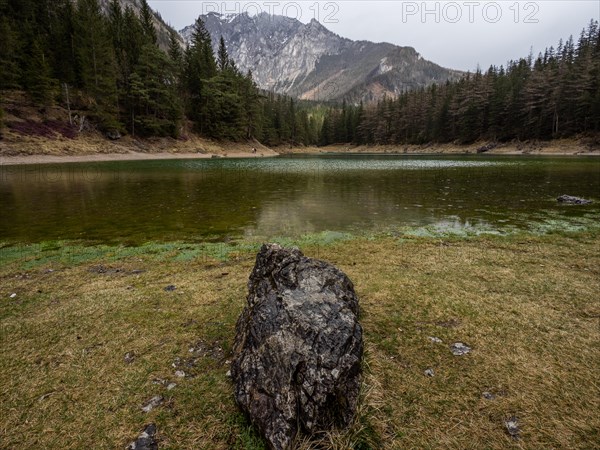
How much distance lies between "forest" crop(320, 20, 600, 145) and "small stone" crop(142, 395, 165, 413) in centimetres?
10172

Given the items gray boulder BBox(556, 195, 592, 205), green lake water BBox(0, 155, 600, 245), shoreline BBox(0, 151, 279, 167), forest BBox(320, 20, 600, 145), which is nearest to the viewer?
green lake water BBox(0, 155, 600, 245)

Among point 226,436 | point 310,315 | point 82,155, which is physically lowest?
point 226,436

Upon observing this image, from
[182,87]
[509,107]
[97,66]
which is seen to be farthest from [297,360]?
[509,107]

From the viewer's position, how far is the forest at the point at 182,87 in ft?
203

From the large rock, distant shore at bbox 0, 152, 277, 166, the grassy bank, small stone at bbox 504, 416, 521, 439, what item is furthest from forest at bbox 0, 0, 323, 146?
small stone at bbox 504, 416, 521, 439

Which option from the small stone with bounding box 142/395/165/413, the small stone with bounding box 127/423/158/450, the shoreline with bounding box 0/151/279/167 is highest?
the shoreline with bounding box 0/151/279/167

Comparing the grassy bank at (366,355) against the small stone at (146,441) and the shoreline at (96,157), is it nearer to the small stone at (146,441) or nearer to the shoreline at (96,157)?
the small stone at (146,441)

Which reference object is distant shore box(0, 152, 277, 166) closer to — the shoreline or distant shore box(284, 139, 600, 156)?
the shoreline

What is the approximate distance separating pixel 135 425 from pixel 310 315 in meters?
2.44

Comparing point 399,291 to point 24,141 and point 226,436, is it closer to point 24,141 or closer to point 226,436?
point 226,436

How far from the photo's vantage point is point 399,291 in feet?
23.2

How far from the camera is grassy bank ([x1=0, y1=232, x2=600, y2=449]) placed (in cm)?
358


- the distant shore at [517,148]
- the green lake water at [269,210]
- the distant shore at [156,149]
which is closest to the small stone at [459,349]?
the green lake water at [269,210]

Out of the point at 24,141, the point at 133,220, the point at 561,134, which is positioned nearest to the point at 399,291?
the point at 133,220
